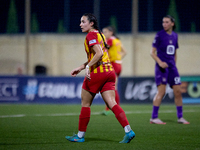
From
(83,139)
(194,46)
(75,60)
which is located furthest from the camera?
(75,60)

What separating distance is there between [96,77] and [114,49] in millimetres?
4185

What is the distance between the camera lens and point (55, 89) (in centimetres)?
1218

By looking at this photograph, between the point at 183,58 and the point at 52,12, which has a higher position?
the point at 52,12

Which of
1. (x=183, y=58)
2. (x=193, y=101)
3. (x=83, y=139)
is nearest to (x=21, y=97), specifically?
(x=193, y=101)

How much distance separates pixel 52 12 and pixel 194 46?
8.07 meters

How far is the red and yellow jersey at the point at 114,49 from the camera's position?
8953mm

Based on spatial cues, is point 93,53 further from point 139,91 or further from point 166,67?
point 139,91

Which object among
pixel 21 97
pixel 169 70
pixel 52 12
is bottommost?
pixel 21 97

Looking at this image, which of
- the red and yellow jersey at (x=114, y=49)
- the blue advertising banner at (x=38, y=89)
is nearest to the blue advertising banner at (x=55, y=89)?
the blue advertising banner at (x=38, y=89)

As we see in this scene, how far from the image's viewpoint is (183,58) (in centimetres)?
1947

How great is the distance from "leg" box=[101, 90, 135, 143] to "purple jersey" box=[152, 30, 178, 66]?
2.40 metres

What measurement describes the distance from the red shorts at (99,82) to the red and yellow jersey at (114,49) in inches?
157

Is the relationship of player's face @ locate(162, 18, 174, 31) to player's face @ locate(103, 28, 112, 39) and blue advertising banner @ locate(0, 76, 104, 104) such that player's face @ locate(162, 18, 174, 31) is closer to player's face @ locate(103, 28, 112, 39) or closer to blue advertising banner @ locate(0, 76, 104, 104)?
player's face @ locate(103, 28, 112, 39)

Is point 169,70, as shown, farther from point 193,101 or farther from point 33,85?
point 33,85
